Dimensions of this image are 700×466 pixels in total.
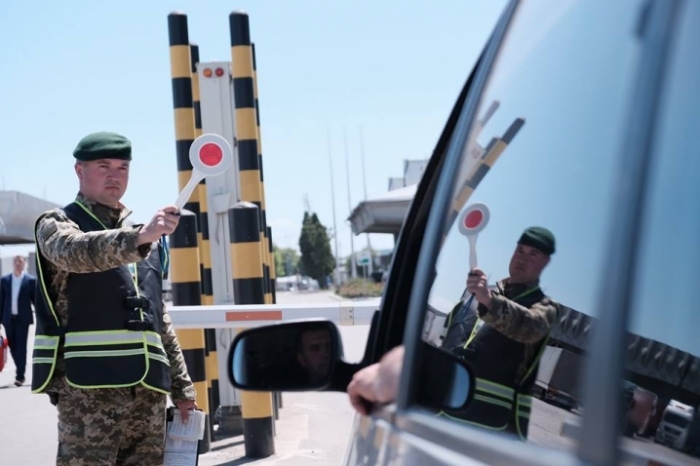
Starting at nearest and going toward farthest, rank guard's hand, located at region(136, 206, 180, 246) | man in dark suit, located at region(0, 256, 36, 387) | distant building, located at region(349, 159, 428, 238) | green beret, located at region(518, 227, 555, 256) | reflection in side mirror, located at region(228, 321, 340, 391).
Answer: green beret, located at region(518, 227, 555, 256), reflection in side mirror, located at region(228, 321, 340, 391), guard's hand, located at region(136, 206, 180, 246), man in dark suit, located at region(0, 256, 36, 387), distant building, located at region(349, 159, 428, 238)

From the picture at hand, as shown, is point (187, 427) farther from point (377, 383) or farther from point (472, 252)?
point (472, 252)

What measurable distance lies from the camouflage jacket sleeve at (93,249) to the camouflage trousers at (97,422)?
0.48 m

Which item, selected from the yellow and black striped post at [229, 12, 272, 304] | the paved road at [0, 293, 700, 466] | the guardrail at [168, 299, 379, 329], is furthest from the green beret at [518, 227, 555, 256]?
the yellow and black striped post at [229, 12, 272, 304]

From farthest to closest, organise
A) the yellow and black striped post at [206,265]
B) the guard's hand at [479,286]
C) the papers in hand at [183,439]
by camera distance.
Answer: the yellow and black striped post at [206,265], the papers in hand at [183,439], the guard's hand at [479,286]

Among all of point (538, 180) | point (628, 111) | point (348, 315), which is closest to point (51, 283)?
point (348, 315)

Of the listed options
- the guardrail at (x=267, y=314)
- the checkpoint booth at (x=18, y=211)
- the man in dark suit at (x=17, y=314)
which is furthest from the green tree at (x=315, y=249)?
the guardrail at (x=267, y=314)

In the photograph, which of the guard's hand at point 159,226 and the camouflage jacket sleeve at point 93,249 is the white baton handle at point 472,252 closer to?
the guard's hand at point 159,226

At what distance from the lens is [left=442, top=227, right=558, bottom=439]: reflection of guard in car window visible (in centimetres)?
138

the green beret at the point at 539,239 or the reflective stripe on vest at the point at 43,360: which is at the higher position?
the green beret at the point at 539,239

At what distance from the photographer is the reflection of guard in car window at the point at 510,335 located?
A: 1.38 meters

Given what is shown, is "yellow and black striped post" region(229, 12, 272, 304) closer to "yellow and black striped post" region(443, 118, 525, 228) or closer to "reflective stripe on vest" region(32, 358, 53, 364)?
"reflective stripe on vest" region(32, 358, 53, 364)

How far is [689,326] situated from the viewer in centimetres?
113

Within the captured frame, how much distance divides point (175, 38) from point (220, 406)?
293 cm

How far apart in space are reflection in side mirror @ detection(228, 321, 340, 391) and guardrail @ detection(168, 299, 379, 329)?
12.8ft
